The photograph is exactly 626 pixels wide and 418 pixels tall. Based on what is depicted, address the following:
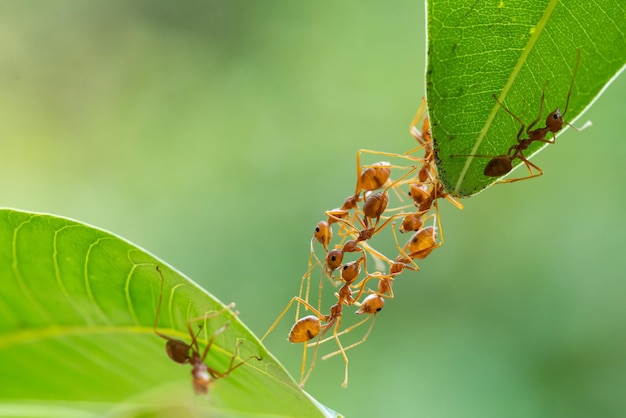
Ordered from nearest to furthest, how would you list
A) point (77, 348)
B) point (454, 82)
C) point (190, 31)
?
1. point (454, 82)
2. point (77, 348)
3. point (190, 31)

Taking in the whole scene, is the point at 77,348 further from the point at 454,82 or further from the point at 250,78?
the point at 250,78

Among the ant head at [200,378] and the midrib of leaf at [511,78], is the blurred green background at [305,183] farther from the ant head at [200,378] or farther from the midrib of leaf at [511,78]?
the midrib of leaf at [511,78]

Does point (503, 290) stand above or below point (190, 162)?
below

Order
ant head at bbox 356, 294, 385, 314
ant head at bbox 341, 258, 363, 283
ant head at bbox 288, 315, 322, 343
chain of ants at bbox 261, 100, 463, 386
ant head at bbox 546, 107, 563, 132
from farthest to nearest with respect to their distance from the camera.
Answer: ant head at bbox 356, 294, 385, 314 < ant head at bbox 341, 258, 363, 283 < ant head at bbox 288, 315, 322, 343 < chain of ants at bbox 261, 100, 463, 386 < ant head at bbox 546, 107, 563, 132

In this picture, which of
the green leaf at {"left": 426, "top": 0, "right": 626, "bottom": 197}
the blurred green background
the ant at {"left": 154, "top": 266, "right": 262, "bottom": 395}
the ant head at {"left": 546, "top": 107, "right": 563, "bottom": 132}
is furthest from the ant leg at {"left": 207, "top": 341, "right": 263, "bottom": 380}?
the blurred green background

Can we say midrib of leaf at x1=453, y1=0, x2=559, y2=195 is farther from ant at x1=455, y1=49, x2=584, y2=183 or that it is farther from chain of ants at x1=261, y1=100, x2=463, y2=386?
chain of ants at x1=261, y1=100, x2=463, y2=386

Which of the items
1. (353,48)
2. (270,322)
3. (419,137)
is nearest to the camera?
(419,137)

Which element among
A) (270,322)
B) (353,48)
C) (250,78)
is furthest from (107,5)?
(270,322)
